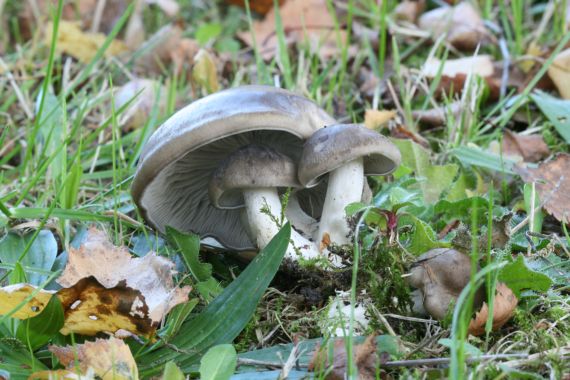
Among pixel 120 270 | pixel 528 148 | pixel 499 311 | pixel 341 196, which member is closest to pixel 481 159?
pixel 528 148

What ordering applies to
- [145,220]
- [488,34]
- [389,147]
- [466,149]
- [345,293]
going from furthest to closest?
1. [488,34]
2. [466,149]
3. [145,220]
4. [389,147]
5. [345,293]

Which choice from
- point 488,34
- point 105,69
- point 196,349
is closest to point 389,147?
point 196,349

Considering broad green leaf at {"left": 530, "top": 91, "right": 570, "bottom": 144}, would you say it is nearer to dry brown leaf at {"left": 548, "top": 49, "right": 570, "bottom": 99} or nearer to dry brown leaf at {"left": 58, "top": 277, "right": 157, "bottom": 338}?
dry brown leaf at {"left": 548, "top": 49, "right": 570, "bottom": 99}

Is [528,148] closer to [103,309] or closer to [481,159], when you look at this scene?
[481,159]

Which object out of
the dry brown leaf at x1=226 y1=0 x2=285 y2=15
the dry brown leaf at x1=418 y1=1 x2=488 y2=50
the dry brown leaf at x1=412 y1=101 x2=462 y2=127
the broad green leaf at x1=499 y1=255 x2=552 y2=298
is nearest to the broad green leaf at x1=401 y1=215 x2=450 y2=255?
the broad green leaf at x1=499 y1=255 x2=552 y2=298

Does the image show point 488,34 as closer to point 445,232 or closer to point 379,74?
point 379,74

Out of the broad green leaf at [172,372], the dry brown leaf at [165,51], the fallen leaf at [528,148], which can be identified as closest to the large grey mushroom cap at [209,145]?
the broad green leaf at [172,372]

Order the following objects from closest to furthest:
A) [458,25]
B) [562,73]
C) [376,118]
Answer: [376,118]
[562,73]
[458,25]
